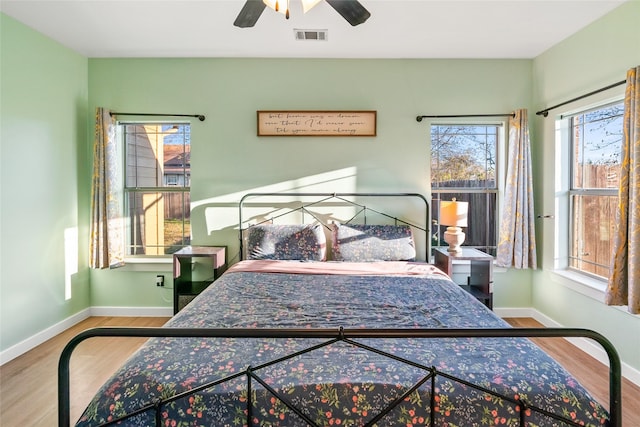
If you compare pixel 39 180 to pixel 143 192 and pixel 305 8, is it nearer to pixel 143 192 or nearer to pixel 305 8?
pixel 143 192

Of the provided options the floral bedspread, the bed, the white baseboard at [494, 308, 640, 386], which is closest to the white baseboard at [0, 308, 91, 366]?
the bed

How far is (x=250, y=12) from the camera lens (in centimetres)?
195

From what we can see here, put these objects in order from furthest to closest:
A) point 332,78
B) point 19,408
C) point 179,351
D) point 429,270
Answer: point 332,78 < point 429,270 < point 19,408 < point 179,351

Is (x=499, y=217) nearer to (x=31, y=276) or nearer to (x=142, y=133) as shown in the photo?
(x=142, y=133)

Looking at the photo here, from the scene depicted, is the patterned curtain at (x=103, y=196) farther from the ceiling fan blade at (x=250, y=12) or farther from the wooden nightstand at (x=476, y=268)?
the wooden nightstand at (x=476, y=268)

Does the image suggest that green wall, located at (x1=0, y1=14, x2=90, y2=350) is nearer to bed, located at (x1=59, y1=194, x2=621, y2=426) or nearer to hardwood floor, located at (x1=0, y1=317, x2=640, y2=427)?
hardwood floor, located at (x1=0, y1=317, x2=640, y2=427)

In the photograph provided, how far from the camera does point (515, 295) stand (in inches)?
139

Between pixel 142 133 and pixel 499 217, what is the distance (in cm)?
379

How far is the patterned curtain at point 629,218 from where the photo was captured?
218 centimetres

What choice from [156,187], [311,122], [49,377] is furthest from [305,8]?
[49,377]

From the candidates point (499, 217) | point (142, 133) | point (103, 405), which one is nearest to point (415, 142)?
point (499, 217)

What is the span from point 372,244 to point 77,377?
239cm

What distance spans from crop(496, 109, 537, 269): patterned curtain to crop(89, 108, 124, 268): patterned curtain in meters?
3.76

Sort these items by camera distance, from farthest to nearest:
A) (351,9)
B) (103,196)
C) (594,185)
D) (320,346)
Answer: (103,196) → (594,185) → (351,9) → (320,346)
